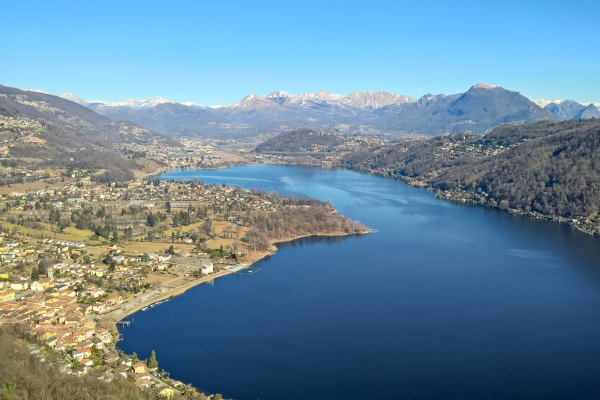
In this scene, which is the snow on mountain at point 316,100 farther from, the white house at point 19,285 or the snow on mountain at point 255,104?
the white house at point 19,285

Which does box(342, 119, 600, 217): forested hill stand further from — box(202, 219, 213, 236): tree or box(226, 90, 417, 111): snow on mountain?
box(226, 90, 417, 111): snow on mountain

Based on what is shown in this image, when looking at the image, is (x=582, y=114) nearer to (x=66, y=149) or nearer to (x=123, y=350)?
(x=66, y=149)

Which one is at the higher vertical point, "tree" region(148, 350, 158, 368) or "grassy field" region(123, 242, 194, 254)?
"grassy field" region(123, 242, 194, 254)

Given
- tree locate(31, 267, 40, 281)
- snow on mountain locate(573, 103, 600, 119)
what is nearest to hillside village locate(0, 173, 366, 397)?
tree locate(31, 267, 40, 281)

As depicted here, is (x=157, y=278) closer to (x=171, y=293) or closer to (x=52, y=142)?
(x=171, y=293)

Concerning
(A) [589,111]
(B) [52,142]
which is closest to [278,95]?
(A) [589,111]

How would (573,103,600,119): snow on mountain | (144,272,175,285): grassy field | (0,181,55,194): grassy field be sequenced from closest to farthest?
(144,272,175,285): grassy field
(0,181,55,194): grassy field
(573,103,600,119): snow on mountain

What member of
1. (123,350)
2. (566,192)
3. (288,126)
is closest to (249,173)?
(566,192)

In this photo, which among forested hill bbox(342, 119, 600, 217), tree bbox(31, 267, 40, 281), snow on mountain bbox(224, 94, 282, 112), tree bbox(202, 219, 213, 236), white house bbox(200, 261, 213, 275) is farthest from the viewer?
snow on mountain bbox(224, 94, 282, 112)
